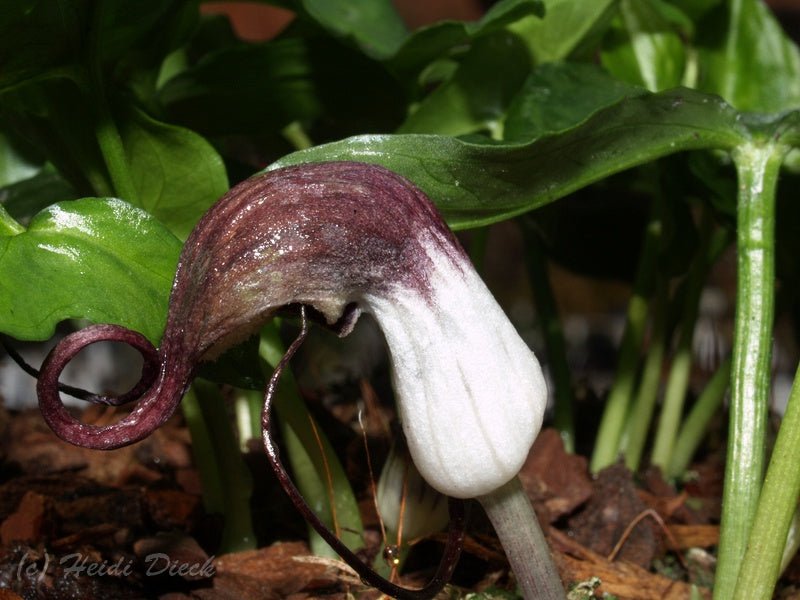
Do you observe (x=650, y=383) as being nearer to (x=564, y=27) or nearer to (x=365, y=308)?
(x=564, y=27)

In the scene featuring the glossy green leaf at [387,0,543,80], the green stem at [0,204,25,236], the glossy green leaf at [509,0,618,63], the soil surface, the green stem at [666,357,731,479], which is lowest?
the soil surface

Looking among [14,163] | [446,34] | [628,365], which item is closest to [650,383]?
[628,365]

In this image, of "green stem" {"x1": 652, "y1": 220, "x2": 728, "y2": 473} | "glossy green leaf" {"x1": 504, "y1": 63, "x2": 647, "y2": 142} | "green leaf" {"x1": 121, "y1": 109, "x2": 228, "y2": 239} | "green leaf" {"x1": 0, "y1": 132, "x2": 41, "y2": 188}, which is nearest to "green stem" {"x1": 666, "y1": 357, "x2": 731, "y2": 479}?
"green stem" {"x1": 652, "y1": 220, "x2": 728, "y2": 473}

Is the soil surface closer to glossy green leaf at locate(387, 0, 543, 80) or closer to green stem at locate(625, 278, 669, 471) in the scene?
green stem at locate(625, 278, 669, 471)

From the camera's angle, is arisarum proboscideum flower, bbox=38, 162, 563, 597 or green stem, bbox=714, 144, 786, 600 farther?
green stem, bbox=714, 144, 786, 600

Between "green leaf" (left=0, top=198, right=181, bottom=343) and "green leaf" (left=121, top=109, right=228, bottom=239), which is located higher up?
"green leaf" (left=121, top=109, right=228, bottom=239)

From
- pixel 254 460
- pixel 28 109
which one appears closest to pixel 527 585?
pixel 254 460
